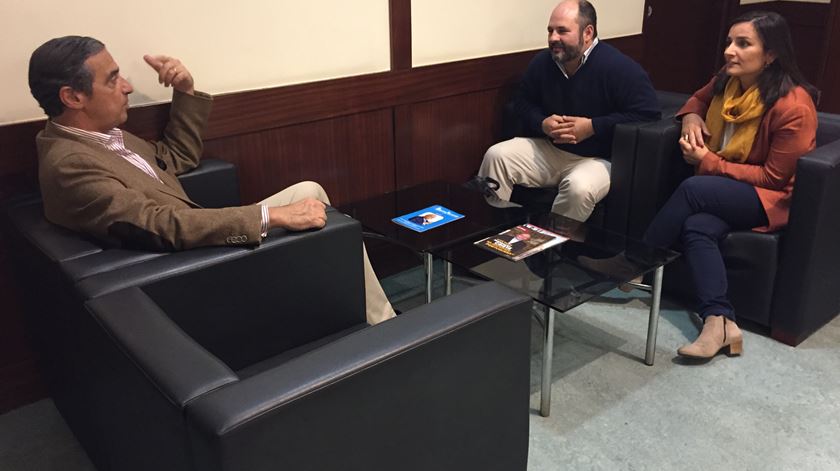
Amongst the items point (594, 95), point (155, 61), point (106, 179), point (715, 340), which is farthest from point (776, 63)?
point (106, 179)

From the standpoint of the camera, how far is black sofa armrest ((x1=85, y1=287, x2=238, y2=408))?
3.55ft

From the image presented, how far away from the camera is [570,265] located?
2.21 meters

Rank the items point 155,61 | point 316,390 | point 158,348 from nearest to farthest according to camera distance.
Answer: point 316,390 → point 158,348 → point 155,61

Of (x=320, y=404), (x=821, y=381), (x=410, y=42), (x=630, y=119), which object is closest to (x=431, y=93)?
(x=410, y=42)

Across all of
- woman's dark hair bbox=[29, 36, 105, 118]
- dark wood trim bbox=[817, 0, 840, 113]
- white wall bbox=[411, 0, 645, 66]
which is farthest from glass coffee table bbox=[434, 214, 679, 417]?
dark wood trim bbox=[817, 0, 840, 113]

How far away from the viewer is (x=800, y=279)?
7.61 ft

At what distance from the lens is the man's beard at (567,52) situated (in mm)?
2830

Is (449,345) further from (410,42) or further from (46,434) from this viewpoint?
(410,42)

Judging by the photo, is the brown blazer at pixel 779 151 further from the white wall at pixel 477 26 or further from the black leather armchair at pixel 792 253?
the white wall at pixel 477 26

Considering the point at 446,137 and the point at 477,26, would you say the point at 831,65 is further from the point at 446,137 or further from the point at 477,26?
the point at 446,137

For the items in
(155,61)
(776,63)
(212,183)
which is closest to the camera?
(155,61)

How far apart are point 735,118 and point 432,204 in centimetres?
111

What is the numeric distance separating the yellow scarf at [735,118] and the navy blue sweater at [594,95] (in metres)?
0.29

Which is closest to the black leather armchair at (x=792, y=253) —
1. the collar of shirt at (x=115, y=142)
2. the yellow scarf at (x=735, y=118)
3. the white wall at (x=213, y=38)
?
the yellow scarf at (x=735, y=118)
